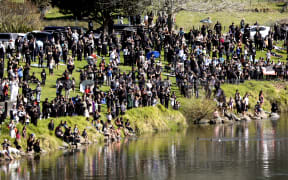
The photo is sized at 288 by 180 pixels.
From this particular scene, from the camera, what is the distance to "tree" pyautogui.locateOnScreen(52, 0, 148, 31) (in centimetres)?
8556

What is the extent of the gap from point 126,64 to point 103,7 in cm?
1513

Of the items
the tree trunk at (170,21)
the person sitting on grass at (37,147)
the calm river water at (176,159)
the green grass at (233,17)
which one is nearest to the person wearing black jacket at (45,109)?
the person sitting on grass at (37,147)

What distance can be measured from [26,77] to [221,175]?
68.2 feet

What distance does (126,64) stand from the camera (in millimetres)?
72312

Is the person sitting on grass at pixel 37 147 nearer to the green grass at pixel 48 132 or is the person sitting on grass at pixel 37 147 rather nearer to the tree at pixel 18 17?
the green grass at pixel 48 132

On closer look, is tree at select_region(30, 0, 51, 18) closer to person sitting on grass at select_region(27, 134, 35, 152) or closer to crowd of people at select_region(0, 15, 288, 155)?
crowd of people at select_region(0, 15, 288, 155)

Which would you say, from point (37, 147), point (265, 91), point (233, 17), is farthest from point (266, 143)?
point (233, 17)

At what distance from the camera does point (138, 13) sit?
86.7 metres

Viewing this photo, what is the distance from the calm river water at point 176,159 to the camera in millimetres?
47500

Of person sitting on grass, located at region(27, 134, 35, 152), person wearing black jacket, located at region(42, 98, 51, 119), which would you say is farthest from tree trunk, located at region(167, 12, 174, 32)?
person sitting on grass, located at region(27, 134, 35, 152)

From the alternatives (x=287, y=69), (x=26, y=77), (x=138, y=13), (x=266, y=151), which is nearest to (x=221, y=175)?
(x=266, y=151)

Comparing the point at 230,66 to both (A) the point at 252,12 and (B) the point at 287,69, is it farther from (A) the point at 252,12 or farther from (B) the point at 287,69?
(A) the point at 252,12

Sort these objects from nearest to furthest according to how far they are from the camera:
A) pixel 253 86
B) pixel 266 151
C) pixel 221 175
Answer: pixel 221 175
pixel 266 151
pixel 253 86

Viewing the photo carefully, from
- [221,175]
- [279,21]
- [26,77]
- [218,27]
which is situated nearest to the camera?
[221,175]
